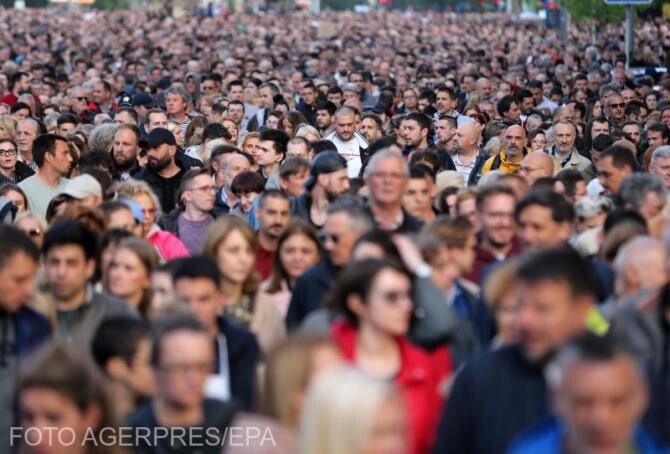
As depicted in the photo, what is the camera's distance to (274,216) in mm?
11422

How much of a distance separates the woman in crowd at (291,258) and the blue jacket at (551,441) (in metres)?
4.26

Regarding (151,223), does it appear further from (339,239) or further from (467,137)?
(467,137)

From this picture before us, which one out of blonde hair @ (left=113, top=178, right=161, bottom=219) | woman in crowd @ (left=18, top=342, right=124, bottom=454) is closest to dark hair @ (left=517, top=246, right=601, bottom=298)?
woman in crowd @ (left=18, top=342, right=124, bottom=454)

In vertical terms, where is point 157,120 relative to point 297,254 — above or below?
below

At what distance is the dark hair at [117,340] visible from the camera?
7.93 meters

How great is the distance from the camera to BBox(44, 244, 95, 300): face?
9.19 m

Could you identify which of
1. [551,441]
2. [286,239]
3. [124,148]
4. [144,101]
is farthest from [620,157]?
[144,101]

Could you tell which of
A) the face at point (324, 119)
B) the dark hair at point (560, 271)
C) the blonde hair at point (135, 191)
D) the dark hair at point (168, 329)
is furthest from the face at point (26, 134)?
the dark hair at point (560, 271)

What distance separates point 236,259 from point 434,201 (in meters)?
3.50

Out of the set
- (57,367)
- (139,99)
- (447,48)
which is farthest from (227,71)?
(57,367)

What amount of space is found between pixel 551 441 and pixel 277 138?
443 inches

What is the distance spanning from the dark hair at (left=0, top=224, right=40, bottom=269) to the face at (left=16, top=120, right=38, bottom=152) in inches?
403

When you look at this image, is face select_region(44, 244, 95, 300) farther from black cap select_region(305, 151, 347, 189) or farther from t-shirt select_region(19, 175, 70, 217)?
t-shirt select_region(19, 175, 70, 217)

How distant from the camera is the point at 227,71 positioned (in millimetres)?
35656
